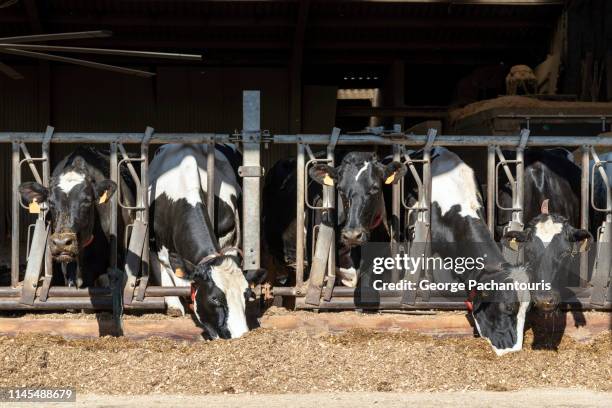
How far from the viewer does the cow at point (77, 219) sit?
809 centimetres

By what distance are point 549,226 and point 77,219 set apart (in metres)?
3.80

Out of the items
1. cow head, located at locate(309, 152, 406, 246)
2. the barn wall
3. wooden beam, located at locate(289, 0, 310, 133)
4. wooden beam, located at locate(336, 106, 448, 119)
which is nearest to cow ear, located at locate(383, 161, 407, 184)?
cow head, located at locate(309, 152, 406, 246)

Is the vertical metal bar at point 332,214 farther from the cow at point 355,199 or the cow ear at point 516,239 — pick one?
the cow ear at point 516,239

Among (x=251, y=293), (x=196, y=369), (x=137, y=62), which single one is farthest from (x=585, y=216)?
(x=137, y=62)

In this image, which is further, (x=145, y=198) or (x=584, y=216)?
(x=584, y=216)

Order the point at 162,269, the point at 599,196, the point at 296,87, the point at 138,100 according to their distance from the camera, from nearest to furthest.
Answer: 1. the point at 162,269
2. the point at 599,196
3. the point at 296,87
4. the point at 138,100

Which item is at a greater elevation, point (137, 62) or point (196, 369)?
point (137, 62)

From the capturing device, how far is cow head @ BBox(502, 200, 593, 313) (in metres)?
8.34

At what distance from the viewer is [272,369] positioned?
7184 millimetres

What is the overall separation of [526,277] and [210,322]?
248cm

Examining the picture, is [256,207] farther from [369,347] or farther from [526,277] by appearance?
[526,277]

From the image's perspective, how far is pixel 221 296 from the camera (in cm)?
798

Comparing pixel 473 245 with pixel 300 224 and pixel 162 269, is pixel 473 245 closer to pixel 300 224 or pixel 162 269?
pixel 300 224

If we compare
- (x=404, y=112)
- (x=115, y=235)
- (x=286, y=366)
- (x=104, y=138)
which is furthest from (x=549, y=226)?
(x=404, y=112)
